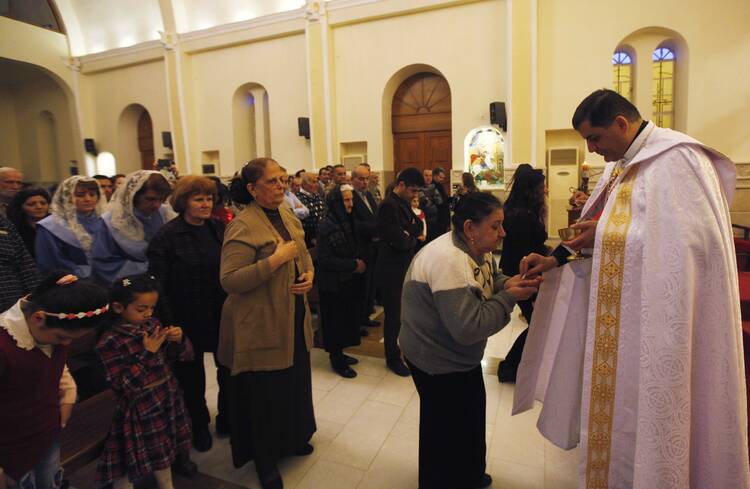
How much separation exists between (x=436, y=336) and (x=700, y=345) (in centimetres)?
95

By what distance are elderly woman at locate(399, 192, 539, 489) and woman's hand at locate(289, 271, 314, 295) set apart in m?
0.57

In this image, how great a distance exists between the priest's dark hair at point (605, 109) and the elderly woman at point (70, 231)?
276 cm

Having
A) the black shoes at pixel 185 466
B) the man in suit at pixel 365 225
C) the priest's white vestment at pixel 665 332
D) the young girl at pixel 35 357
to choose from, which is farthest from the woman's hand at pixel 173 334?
the man in suit at pixel 365 225

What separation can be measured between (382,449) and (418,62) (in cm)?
830

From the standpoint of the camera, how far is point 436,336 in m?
2.03

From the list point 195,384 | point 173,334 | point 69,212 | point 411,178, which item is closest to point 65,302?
point 173,334

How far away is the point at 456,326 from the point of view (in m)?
1.87

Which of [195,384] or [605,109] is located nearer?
[605,109]

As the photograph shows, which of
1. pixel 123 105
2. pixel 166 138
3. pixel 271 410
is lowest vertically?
pixel 271 410

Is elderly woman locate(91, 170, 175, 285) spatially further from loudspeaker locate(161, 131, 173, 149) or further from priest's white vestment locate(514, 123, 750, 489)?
loudspeaker locate(161, 131, 173, 149)

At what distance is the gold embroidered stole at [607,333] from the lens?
1734mm

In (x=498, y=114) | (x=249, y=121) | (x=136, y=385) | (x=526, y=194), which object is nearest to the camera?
(x=136, y=385)

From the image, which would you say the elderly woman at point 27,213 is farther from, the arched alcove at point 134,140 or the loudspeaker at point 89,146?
the loudspeaker at point 89,146

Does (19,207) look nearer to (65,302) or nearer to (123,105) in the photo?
(65,302)
